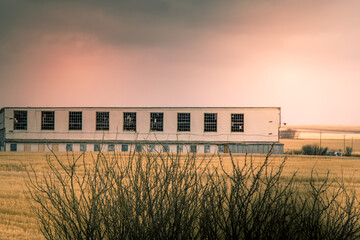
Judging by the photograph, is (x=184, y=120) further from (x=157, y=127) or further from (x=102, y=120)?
(x=102, y=120)

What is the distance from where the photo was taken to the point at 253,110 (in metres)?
42.4

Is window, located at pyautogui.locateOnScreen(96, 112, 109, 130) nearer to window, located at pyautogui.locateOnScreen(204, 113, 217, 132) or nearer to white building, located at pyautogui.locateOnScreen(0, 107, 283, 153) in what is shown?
white building, located at pyautogui.locateOnScreen(0, 107, 283, 153)

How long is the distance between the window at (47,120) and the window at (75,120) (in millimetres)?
1894

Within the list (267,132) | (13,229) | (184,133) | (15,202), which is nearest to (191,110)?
(184,133)

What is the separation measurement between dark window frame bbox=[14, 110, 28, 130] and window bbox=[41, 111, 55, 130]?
1.95 metres

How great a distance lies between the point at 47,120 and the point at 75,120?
3040 mm

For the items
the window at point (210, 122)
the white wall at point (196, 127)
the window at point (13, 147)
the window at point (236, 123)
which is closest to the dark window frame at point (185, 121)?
the white wall at point (196, 127)

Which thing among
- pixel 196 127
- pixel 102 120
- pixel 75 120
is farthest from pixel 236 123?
pixel 75 120

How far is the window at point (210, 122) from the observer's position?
42406 millimetres

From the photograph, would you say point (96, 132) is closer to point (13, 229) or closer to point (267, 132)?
point (267, 132)

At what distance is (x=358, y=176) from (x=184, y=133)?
19661mm

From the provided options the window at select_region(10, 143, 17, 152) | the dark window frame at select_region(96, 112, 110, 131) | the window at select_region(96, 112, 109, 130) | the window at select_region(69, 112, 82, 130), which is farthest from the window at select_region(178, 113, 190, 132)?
the window at select_region(10, 143, 17, 152)

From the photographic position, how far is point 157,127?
140 feet

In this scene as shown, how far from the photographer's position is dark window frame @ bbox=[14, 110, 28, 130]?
144ft
